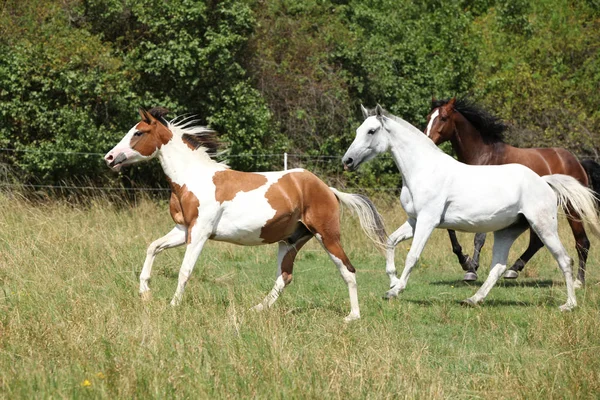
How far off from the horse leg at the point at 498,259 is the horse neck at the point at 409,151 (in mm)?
1035

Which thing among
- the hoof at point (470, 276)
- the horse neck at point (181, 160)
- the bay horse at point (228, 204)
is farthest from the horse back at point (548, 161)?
the horse neck at point (181, 160)

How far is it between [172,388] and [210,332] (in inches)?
44.8

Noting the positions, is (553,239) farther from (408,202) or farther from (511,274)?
(511,274)

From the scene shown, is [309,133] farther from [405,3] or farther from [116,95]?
[405,3]

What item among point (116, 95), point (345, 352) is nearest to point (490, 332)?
point (345, 352)

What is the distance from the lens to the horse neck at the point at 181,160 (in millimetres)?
7809

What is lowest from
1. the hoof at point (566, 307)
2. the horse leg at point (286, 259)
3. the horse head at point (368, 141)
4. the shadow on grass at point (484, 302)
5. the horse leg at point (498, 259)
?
the shadow on grass at point (484, 302)

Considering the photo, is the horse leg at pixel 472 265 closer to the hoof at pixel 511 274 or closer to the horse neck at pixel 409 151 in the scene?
the hoof at pixel 511 274

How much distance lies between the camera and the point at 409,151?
8867 millimetres

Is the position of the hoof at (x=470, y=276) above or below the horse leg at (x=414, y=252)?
below

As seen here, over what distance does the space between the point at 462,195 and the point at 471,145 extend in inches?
91.8

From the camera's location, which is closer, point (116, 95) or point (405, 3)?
point (116, 95)

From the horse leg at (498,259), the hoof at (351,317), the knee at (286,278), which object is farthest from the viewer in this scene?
the horse leg at (498,259)

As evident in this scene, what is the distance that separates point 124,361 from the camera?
5164 mm
